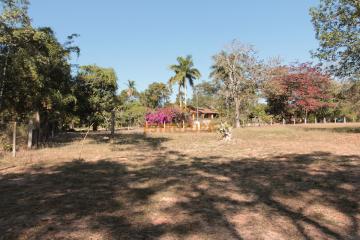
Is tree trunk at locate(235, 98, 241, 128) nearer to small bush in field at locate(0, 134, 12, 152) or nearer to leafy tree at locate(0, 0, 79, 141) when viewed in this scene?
leafy tree at locate(0, 0, 79, 141)

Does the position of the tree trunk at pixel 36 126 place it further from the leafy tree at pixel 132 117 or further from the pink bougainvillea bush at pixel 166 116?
the leafy tree at pixel 132 117

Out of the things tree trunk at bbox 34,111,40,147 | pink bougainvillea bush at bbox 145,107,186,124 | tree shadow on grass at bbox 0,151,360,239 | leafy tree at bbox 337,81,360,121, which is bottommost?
tree shadow on grass at bbox 0,151,360,239

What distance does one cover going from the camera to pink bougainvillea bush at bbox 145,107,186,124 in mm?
50344

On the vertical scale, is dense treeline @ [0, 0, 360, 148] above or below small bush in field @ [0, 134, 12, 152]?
above

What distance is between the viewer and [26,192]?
7.60 meters

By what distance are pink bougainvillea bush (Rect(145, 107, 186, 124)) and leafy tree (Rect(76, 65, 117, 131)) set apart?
19.0m

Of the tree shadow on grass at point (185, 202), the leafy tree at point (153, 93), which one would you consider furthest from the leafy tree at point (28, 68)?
the leafy tree at point (153, 93)

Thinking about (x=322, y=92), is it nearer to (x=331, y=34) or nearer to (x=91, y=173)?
(x=331, y=34)

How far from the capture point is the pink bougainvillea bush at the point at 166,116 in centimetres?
5034

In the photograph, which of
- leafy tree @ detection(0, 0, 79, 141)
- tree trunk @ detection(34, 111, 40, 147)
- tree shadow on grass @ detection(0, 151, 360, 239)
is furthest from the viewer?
tree trunk @ detection(34, 111, 40, 147)

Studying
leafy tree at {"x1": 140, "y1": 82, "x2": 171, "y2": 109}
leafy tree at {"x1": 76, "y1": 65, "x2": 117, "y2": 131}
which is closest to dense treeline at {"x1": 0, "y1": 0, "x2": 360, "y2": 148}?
leafy tree at {"x1": 76, "y1": 65, "x2": 117, "y2": 131}

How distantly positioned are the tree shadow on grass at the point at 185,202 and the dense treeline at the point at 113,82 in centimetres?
734

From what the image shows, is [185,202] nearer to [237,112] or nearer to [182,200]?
[182,200]

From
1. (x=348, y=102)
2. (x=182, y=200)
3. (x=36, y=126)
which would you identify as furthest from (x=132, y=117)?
(x=182, y=200)
